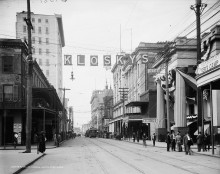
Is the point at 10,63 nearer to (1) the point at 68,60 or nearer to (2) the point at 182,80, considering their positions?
(1) the point at 68,60

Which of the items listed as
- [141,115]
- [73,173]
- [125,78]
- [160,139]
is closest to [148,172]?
[73,173]

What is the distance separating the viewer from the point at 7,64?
41.2 meters

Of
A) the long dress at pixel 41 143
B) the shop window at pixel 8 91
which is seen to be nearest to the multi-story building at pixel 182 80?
the shop window at pixel 8 91

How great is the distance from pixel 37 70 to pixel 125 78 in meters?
43.1

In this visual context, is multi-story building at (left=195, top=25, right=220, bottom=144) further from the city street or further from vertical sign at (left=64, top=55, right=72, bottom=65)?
vertical sign at (left=64, top=55, right=72, bottom=65)

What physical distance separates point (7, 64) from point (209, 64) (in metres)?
24.3

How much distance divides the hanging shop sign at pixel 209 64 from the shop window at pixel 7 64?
22524mm

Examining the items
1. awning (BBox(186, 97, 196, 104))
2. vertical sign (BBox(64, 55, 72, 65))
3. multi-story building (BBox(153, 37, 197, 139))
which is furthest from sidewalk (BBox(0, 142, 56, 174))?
awning (BBox(186, 97, 196, 104))

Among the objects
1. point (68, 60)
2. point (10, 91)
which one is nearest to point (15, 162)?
point (68, 60)

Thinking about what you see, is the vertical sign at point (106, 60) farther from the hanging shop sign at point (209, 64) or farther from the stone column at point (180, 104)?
the stone column at point (180, 104)

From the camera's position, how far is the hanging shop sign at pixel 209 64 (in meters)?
23.7

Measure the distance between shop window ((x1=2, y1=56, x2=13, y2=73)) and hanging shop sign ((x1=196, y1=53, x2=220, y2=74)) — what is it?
73.9 feet

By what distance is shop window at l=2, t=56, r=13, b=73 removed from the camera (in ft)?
135

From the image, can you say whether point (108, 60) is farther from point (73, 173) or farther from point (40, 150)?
point (73, 173)
